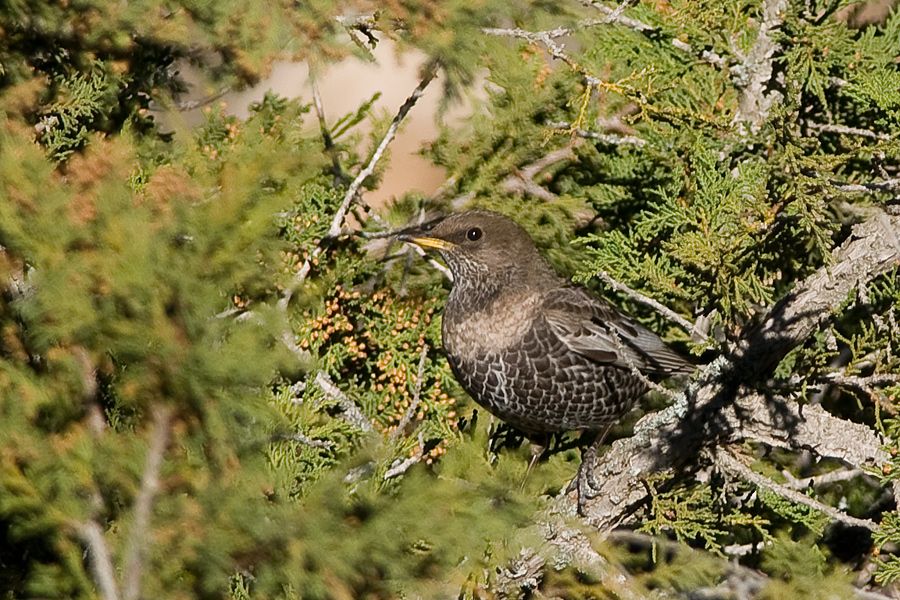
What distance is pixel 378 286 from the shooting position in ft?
13.3

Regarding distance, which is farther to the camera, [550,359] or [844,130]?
[550,359]

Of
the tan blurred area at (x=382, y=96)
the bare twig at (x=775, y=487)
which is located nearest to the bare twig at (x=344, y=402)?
the bare twig at (x=775, y=487)

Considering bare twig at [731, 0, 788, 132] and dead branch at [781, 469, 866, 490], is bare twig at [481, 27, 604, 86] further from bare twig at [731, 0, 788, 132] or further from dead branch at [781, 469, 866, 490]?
dead branch at [781, 469, 866, 490]

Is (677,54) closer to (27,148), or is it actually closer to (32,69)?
(32,69)

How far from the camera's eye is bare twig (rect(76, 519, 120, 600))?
2.05 m

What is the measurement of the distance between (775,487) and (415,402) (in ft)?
3.75

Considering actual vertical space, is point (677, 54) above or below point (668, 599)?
above

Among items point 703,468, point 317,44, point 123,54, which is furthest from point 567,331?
point 123,54

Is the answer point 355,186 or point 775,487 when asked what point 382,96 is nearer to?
point 355,186

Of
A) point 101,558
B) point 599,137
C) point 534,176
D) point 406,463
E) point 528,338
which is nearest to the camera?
point 101,558

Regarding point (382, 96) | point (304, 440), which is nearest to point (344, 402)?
point (304, 440)

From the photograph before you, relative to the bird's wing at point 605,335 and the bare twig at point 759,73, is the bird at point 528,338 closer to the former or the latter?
the bird's wing at point 605,335

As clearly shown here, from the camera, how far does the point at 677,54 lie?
399cm

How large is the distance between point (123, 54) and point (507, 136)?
1.34 meters
